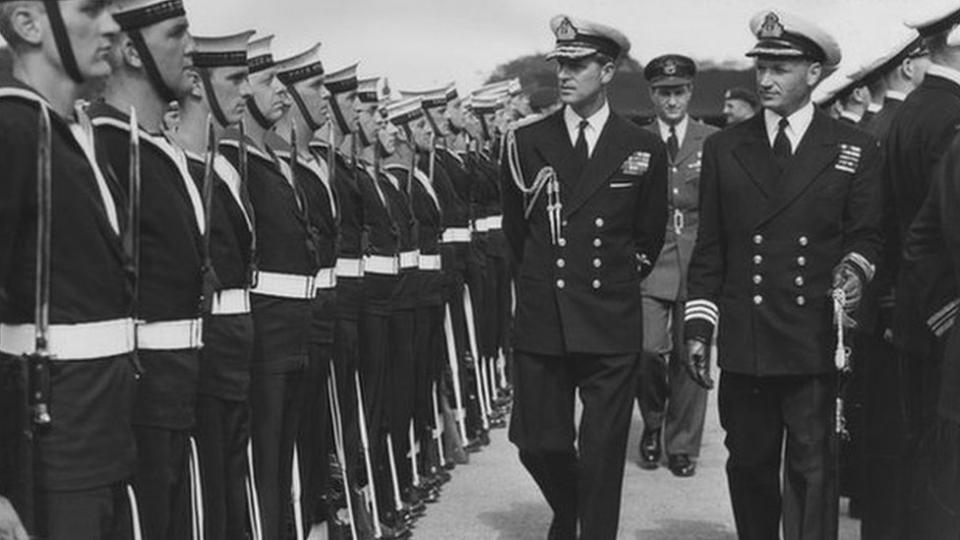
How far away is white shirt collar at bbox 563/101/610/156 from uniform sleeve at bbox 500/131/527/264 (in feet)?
0.82

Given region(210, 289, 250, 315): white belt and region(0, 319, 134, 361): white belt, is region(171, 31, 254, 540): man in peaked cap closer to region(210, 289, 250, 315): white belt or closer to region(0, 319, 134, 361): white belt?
region(210, 289, 250, 315): white belt

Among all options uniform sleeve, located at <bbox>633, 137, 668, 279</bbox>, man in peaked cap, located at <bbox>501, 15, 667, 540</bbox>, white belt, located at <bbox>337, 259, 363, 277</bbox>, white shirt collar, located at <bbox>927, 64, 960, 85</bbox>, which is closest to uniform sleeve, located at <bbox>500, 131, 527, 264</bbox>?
man in peaked cap, located at <bbox>501, 15, 667, 540</bbox>

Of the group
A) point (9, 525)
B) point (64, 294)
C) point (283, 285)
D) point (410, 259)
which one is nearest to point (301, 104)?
point (283, 285)

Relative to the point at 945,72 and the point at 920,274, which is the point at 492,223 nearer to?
the point at 945,72

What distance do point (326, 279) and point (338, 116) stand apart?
1141 mm

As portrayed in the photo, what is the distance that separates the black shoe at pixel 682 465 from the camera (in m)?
8.98

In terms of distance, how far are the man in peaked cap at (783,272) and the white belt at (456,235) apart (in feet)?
11.6

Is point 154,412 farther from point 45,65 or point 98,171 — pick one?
point 45,65

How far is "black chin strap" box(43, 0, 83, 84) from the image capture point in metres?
3.66

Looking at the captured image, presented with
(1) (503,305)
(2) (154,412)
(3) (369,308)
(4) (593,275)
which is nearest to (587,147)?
(4) (593,275)

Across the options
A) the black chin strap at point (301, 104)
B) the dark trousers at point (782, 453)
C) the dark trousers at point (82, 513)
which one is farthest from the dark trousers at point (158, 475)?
the dark trousers at point (782, 453)

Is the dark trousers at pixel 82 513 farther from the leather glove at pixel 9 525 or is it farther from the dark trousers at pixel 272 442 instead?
the dark trousers at pixel 272 442

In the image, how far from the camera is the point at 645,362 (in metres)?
9.32

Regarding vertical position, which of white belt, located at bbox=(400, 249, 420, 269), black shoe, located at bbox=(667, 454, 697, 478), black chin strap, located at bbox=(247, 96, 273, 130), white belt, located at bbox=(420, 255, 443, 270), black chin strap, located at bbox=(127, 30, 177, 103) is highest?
black chin strap, located at bbox=(127, 30, 177, 103)
